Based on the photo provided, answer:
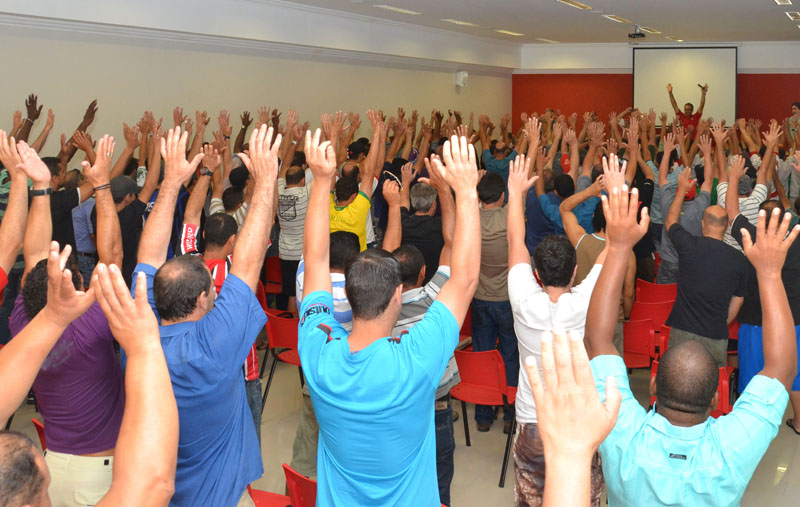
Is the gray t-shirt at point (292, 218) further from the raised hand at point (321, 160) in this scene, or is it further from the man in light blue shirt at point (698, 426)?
the man in light blue shirt at point (698, 426)

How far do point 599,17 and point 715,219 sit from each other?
870 cm

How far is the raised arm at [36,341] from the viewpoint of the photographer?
6.23 ft

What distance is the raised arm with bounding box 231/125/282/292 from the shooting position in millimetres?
2664

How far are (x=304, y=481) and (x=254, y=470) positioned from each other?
0.20 m

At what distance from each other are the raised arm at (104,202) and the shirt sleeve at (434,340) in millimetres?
1844

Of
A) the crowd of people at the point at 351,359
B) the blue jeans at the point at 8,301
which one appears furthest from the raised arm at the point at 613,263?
the blue jeans at the point at 8,301

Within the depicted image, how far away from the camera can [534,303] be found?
337 centimetres

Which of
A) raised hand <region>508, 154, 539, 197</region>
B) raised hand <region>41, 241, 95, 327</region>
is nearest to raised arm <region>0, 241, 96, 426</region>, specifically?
raised hand <region>41, 241, 95, 327</region>

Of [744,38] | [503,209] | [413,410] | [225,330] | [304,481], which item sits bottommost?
[304,481]

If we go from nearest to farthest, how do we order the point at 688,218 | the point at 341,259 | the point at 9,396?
the point at 9,396 < the point at 341,259 < the point at 688,218

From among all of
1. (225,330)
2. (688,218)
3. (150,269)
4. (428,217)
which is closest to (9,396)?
(225,330)

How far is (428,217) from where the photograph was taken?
5430 mm

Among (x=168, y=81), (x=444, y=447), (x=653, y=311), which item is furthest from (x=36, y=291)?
(x=168, y=81)

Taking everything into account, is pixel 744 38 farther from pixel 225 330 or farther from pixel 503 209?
pixel 225 330
